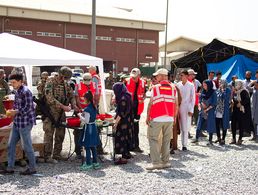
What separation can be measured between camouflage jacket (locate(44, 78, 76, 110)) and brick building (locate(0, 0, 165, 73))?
3683 centimetres

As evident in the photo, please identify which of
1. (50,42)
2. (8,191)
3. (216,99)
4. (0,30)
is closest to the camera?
(8,191)

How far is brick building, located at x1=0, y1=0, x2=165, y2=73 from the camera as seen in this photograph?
43.6 meters

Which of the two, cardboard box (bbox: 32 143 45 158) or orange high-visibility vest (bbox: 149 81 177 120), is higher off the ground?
orange high-visibility vest (bbox: 149 81 177 120)

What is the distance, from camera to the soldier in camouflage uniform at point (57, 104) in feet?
25.0

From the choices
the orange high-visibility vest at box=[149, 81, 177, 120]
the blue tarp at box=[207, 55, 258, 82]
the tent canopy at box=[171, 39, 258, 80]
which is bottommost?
the orange high-visibility vest at box=[149, 81, 177, 120]

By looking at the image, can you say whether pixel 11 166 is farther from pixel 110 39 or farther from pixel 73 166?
pixel 110 39

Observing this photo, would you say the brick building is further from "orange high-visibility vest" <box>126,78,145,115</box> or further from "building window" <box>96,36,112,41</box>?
"orange high-visibility vest" <box>126,78,145,115</box>

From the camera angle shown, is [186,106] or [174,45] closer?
[186,106]

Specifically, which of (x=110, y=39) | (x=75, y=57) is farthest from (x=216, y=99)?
(x=110, y=39)

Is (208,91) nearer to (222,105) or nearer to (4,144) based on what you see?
(222,105)

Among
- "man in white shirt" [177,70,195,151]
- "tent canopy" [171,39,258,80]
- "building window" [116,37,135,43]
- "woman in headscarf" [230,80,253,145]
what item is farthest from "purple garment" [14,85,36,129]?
"building window" [116,37,135,43]

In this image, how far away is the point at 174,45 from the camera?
53375 mm

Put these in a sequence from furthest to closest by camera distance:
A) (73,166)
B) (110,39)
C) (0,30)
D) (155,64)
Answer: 1. (155,64)
2. (110,39)
3. (0,30)
4. (73,166)

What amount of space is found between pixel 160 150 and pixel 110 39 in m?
44.6
